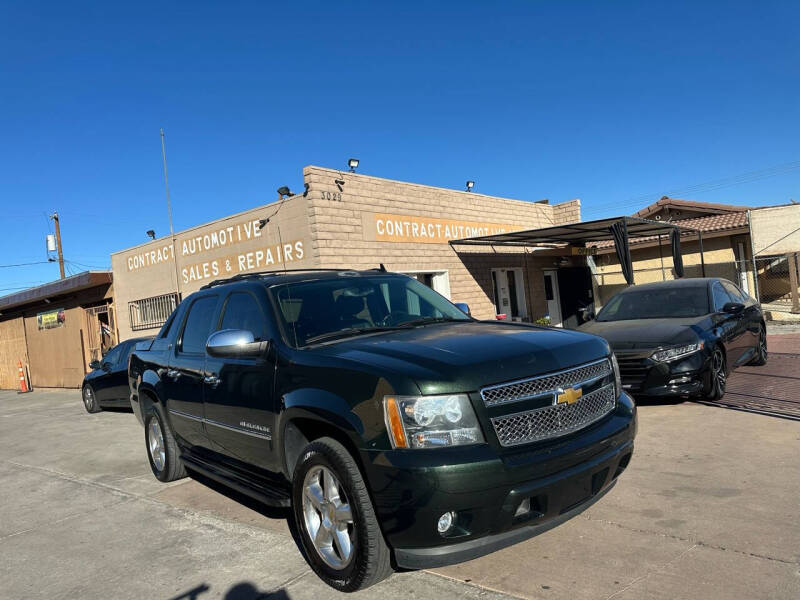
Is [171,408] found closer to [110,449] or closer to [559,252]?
[110,449]

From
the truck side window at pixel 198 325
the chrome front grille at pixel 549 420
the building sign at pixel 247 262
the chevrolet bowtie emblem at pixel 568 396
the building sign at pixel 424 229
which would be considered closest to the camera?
the chrome front grille at pixel 549 420

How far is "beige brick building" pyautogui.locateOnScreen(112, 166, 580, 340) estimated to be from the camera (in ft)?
39.7

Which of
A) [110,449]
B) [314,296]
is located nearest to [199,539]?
[314,296]

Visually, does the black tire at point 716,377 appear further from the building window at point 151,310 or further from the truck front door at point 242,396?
the building window at point 151,310

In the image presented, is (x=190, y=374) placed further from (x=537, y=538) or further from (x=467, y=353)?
(x=537, y=538)

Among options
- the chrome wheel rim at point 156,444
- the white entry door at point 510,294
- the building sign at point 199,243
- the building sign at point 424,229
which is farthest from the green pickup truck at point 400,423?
the white entry door at point 510,294

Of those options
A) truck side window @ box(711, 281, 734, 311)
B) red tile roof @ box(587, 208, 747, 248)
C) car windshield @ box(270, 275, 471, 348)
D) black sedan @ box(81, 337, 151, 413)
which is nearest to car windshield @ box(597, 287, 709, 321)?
truck side window @ box(711, 281, 734, 311)

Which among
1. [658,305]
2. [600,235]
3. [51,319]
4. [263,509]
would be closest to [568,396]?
[263,509]

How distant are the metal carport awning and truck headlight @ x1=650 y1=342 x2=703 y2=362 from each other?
6181mm

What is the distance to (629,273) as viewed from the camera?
13.1 m

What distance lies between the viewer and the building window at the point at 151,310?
15.7 m

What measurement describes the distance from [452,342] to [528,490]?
3.07 ft

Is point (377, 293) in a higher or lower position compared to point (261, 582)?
higher

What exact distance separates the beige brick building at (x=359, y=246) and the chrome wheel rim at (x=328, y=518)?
8406mm
